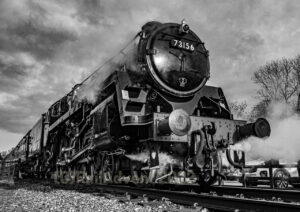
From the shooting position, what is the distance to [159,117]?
567 centimetres

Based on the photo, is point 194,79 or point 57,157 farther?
point 57,157

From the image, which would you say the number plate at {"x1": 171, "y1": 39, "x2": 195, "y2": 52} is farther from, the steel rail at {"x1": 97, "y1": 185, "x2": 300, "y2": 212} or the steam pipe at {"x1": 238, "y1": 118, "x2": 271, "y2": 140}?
the steel rail at {"x1": 97, "y1": 185, "x2": 300, "y2": 212}

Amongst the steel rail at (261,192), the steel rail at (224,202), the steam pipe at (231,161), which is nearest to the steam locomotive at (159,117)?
the steam pipe at (231,161)

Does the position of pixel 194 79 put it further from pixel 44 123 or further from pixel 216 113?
pixel 44 123

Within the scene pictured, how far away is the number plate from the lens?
663 cm

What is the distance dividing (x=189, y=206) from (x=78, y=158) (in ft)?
14.1

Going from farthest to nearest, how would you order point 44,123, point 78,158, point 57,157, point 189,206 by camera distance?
point 44,123
point 57,157
point 78,158
point 189,206

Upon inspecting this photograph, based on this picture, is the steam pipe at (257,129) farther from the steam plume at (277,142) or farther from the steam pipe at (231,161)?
the steam pipe at (231,161)

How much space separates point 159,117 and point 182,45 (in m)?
1.87

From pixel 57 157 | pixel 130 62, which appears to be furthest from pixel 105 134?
pixel 57 157

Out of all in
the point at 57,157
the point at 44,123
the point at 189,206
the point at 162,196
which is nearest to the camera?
the point at 189,206

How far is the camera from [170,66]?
21.2 feet

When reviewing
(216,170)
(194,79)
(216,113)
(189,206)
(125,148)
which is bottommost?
(189,206)

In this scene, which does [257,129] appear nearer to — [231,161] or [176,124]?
[231,161]
